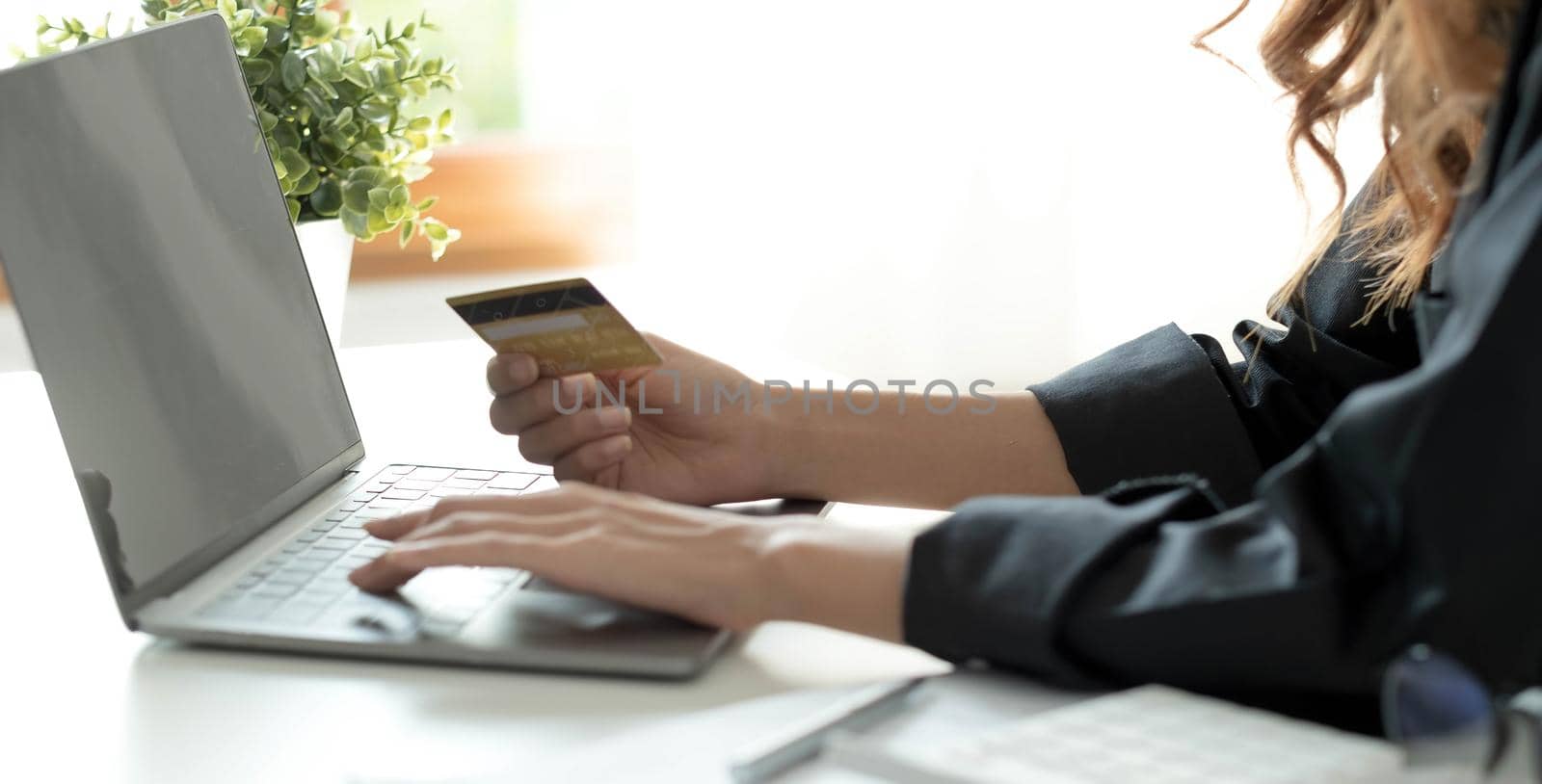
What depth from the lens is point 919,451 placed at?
953 mm

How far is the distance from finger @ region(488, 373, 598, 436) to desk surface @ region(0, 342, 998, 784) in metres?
0.25

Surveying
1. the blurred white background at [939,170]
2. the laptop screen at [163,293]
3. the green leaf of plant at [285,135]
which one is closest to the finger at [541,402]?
the laptop screen at [163,293]

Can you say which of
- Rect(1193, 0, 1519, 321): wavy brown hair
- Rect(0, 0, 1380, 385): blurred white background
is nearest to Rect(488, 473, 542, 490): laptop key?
Rect(1193, 0, 1519, 321): wavy brown hair

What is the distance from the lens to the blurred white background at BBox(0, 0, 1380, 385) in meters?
2.27

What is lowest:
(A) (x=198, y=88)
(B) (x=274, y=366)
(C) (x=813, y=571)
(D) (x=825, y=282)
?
(D) (x=825, y=282)

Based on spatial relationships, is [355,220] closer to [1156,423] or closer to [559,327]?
[559,327]

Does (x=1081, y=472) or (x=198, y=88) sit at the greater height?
(x=198, y=88)

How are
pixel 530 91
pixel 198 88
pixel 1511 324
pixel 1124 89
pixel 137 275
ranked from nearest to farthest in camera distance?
pixel 1511 324 → pixel 137 275 → pixel 198 88 → pixel 1124 89 → pixel 530 91

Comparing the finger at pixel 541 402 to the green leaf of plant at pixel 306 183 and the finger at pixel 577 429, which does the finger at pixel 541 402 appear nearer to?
the finger at pixel 577 429

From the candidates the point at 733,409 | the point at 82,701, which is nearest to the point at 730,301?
the point at 733,409

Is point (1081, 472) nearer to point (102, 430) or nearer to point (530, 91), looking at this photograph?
point (102, 430)

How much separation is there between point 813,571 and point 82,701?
33 cm

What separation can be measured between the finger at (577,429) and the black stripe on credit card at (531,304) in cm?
8

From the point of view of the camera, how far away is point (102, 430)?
2.34ft
